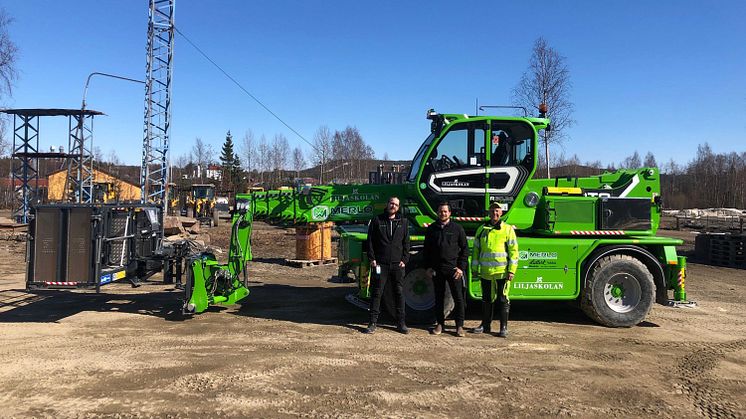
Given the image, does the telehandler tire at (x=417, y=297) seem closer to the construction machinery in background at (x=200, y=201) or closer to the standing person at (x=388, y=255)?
the standing person at (x=388, y=255)

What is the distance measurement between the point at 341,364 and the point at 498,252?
2597 millimetres

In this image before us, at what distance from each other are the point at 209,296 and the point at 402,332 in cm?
293

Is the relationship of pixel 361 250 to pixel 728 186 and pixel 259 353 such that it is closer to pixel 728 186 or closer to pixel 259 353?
pixel 259 353

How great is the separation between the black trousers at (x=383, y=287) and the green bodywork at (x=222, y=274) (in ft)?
7.27

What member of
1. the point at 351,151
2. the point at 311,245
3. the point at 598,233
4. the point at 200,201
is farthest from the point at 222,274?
the point at 351,151

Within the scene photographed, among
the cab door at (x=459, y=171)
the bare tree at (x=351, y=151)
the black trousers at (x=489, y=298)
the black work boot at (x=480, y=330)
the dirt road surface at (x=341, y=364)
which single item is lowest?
the dirt road surface at (x=341, y=364)

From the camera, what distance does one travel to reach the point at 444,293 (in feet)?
22.5

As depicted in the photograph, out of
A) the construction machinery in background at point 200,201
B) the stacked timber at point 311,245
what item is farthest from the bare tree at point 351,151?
the stacked timber at point 311,245

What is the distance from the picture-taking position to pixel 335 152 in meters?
55.1

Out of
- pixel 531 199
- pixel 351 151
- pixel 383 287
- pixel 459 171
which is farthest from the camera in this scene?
pixel 351 151

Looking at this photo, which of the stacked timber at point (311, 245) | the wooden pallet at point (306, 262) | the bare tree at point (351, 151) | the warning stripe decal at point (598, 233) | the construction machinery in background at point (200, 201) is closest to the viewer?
the warning stripe decal at point (598, 233)

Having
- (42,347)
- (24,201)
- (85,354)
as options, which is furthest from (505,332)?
(24,201)

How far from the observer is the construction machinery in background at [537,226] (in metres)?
7.25

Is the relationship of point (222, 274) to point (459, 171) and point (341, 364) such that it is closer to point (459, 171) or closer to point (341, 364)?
point (341, 364)
